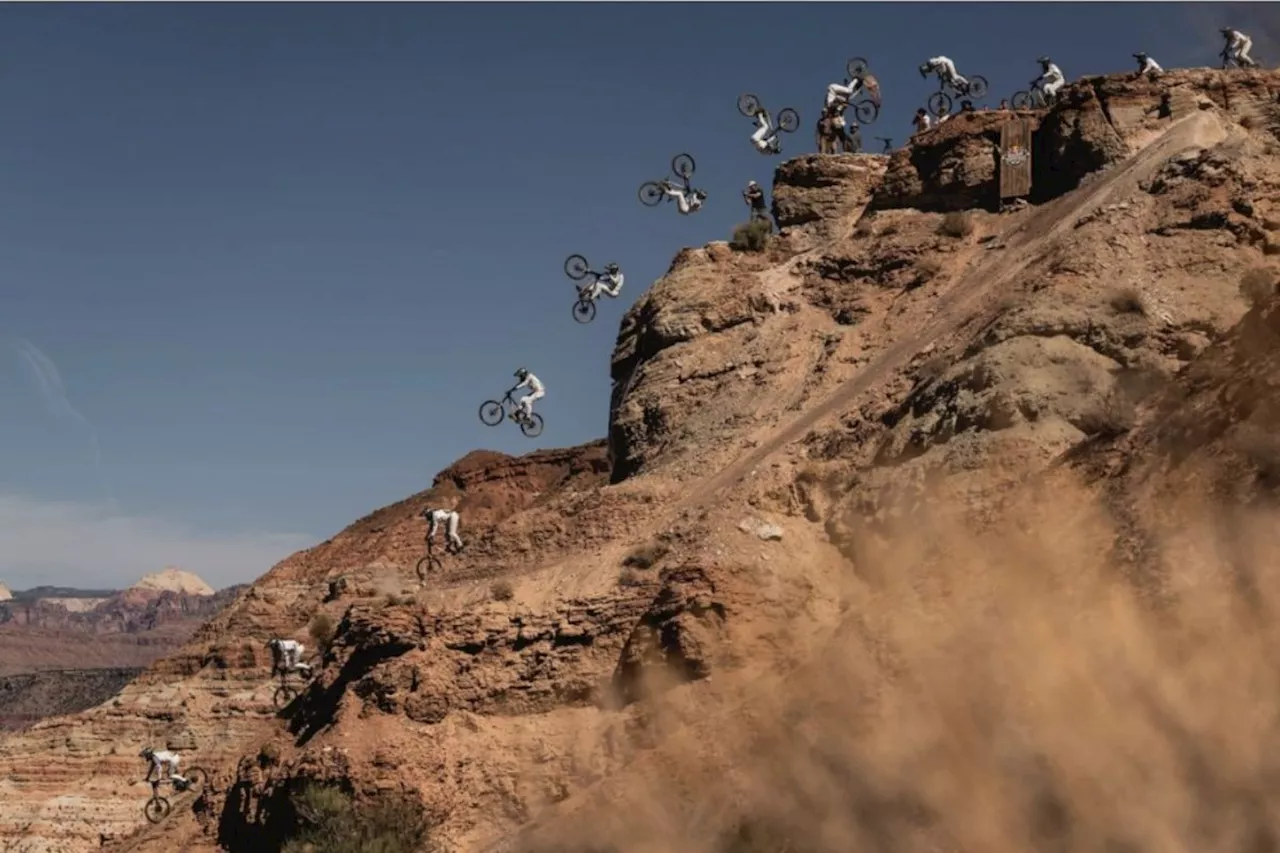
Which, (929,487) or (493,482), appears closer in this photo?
(929,487)

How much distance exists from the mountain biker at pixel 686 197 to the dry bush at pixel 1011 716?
15.1m

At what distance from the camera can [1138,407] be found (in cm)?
2236

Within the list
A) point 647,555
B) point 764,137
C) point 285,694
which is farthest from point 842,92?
point 285,694

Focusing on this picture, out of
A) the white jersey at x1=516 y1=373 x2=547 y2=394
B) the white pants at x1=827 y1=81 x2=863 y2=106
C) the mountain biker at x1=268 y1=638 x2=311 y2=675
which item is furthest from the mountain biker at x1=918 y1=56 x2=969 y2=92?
the mountain biker at x1=268 y1=638 x2=311 y2=675

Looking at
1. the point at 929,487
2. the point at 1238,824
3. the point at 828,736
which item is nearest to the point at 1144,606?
the point at 1238,824

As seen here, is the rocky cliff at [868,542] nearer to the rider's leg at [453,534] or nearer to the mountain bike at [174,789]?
the rider's leg at [453,534]

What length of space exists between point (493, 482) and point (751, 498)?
3667cm

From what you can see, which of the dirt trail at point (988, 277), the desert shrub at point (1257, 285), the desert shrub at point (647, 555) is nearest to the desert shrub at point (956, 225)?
the dirt trail at point (988, 277)

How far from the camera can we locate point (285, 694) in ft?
137

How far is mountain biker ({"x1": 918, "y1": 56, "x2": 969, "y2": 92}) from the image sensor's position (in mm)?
37719

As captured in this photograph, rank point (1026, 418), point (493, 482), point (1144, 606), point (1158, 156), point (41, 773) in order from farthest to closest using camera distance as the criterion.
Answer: point (493, 482), point (41, 773), point (1158, 156), point (1026, 418), point (1144, 606)

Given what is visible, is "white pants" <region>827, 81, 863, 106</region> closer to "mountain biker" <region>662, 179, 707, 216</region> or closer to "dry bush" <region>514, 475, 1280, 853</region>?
"mountain biker" <region>662, 179, 707, 216</region>

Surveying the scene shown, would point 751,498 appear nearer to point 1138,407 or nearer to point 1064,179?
point 1138,407

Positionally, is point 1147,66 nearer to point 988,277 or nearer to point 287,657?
point 988,277
